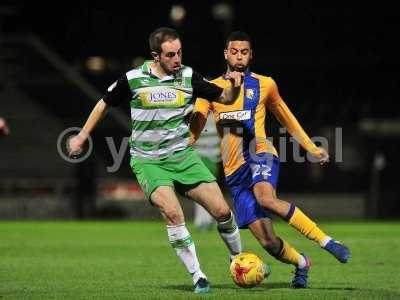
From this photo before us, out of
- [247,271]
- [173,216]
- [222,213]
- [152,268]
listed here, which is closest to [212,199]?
[222,213]

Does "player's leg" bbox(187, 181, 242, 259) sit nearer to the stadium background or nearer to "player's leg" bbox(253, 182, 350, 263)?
"player's leg" bbox(253, 182, 350, 263)

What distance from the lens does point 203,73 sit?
2994 centimetres

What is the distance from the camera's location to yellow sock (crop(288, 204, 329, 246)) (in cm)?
842

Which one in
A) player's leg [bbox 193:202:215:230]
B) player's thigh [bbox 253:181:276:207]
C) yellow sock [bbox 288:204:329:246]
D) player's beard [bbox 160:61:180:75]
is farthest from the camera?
player's leg [bbox 193:202:215:230]

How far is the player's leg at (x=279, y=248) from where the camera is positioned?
8555mm

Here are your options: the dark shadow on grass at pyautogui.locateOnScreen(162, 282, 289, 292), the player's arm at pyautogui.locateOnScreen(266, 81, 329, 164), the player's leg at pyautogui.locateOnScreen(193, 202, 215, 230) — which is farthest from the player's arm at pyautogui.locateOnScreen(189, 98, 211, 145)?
the player's leg at pyautogui.locateOnScreen(193, 202, 215, 230)

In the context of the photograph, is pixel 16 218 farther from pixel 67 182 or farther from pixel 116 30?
pixel 116 30

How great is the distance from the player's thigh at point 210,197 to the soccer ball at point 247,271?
1.42 feet

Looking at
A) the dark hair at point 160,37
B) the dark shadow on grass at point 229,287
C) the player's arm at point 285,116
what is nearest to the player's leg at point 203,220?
the dark shadow on grass at point 229,287

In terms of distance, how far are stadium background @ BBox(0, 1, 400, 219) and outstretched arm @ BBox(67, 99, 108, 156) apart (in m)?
16.1

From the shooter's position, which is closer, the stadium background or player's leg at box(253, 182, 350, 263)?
player's leg at box(253, 182, 350, 263)

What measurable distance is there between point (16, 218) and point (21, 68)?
24.8ft

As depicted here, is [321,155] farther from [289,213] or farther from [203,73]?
[203,73]

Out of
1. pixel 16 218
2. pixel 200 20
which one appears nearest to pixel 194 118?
pixel 16 218
